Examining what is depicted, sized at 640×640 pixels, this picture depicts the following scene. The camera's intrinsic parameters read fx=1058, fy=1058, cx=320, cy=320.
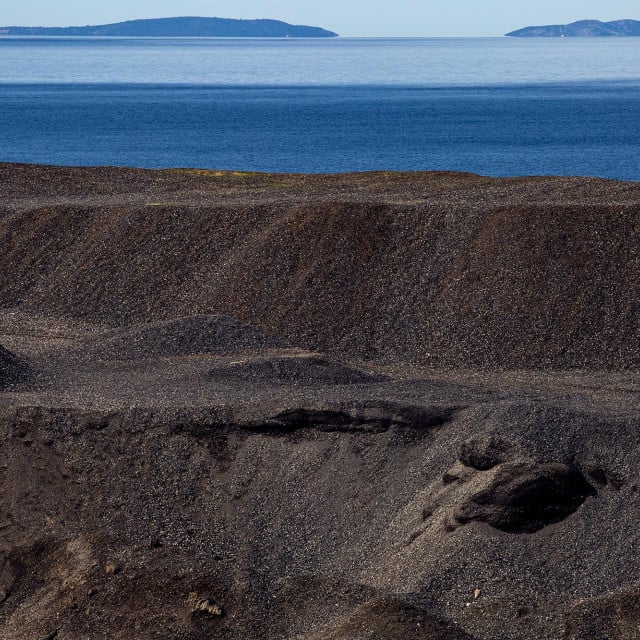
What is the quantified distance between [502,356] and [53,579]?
12.3 m

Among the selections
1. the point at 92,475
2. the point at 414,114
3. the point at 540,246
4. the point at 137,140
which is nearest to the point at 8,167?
the point at 540,246

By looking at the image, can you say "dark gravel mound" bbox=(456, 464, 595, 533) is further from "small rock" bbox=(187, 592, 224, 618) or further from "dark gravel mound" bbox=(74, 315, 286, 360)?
"dark gravel mound" bbox=(74, 315, 286, 360)

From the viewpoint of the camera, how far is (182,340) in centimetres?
2167

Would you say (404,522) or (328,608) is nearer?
(328,608)

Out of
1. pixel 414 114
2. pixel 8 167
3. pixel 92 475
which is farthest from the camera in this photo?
pixel 414 114

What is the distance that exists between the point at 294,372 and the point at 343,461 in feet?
14.0

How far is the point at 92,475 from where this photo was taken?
1537 centimetres

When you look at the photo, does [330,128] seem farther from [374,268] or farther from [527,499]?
[527,499]

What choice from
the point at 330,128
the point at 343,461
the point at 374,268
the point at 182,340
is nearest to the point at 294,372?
the point at 182,340

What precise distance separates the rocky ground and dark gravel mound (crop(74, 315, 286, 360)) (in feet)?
0.23

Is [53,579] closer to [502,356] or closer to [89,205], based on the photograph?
[502,356]

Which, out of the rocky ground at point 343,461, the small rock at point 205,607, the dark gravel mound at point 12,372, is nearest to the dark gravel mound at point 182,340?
the rocky ground at point 343,461

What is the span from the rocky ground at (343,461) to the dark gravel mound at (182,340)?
7 cm

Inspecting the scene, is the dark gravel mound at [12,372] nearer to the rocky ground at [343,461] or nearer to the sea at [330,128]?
the rocky ground at [343,461]
